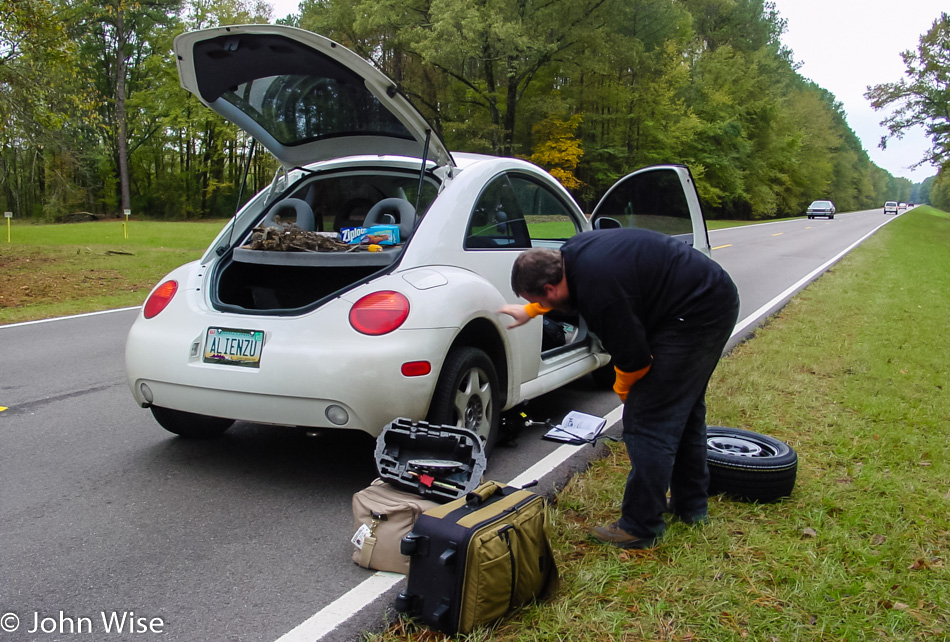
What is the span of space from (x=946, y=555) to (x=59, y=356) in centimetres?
736

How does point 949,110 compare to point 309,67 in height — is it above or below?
above

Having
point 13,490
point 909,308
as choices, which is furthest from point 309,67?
point 909,308

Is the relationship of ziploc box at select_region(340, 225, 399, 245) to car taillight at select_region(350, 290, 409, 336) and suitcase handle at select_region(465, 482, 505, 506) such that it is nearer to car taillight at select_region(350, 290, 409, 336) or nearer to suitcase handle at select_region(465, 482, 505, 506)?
car taillight at select_region(350, 290, 409, 336)

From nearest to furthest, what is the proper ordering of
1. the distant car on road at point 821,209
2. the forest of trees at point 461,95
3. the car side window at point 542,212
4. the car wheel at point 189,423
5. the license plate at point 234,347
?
1. the license plate at point 234,347
2. the car wheel at point 189,423
3. the car side window at point 542,212
4. the forest of trees at point 461,95
5. the distant car on road at point 821,209

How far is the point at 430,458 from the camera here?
3.38m

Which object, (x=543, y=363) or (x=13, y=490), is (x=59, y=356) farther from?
(x=543, y=363)

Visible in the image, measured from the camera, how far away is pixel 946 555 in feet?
10.4

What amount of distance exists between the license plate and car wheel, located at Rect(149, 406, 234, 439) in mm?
779

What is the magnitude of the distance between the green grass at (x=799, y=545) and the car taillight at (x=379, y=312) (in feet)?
4.09

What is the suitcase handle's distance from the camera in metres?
2.73

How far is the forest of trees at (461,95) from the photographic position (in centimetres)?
2247

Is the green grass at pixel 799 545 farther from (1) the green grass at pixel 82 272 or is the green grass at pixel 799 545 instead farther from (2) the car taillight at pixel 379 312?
(1) the green grass at pixel 82 272

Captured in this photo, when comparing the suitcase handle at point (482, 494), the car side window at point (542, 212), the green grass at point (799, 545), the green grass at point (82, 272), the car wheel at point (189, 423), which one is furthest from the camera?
the green grass at point (82, 272)

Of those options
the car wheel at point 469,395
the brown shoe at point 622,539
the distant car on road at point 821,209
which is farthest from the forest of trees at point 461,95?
the brown shoe at point 622,539
